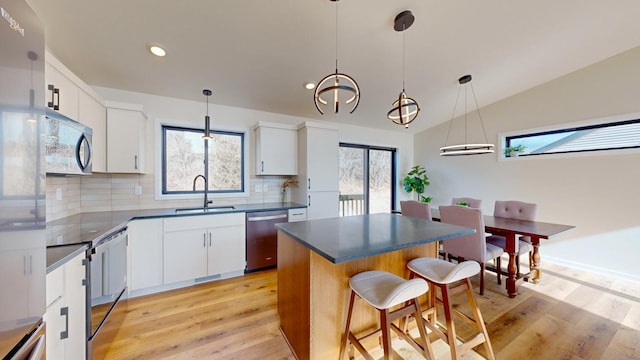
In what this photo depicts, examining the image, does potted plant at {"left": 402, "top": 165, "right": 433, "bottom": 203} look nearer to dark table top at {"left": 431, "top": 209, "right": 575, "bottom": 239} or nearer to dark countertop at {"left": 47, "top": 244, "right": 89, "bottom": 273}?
dark table top at {"left": 431, "top": 209, "right": 575, "bottom": 239}

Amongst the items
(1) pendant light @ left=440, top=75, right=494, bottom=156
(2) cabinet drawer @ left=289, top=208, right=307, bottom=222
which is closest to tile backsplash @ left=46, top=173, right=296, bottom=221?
(2) cabinet drawer @ left=289, top=208, right=307, bottom=222

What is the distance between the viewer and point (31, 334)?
2.32 ft

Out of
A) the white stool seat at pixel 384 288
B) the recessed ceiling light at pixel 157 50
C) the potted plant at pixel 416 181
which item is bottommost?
the white stool seat at pixel 384 288

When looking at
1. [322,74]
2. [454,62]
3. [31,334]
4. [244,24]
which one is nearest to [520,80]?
[454,62]

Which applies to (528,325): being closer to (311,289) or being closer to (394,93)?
(311,289)

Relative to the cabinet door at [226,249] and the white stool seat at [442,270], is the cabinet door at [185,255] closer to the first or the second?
the cabinet door at [226,249]

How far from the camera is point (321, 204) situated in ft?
12.1

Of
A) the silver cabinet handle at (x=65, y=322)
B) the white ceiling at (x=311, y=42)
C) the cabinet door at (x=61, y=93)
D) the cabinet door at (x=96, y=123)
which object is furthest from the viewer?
the cabinet door at (x=96, y=123)

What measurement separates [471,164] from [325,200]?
313 cm

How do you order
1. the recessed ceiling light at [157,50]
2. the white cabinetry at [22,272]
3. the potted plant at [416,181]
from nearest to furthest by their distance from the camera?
1. the white cabinetry at [22,272]
2. the recessed ceiling light at [157,50]
3. the potted plant at [416,181]

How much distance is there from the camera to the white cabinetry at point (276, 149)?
137 inches

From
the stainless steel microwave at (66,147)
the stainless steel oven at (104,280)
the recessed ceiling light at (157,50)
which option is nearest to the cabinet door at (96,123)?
A: the stainless steel microwave at (66,147)

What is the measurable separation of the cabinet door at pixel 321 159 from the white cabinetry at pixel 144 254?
2.02m

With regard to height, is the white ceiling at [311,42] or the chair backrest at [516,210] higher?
the white ceiling at [311,42]
